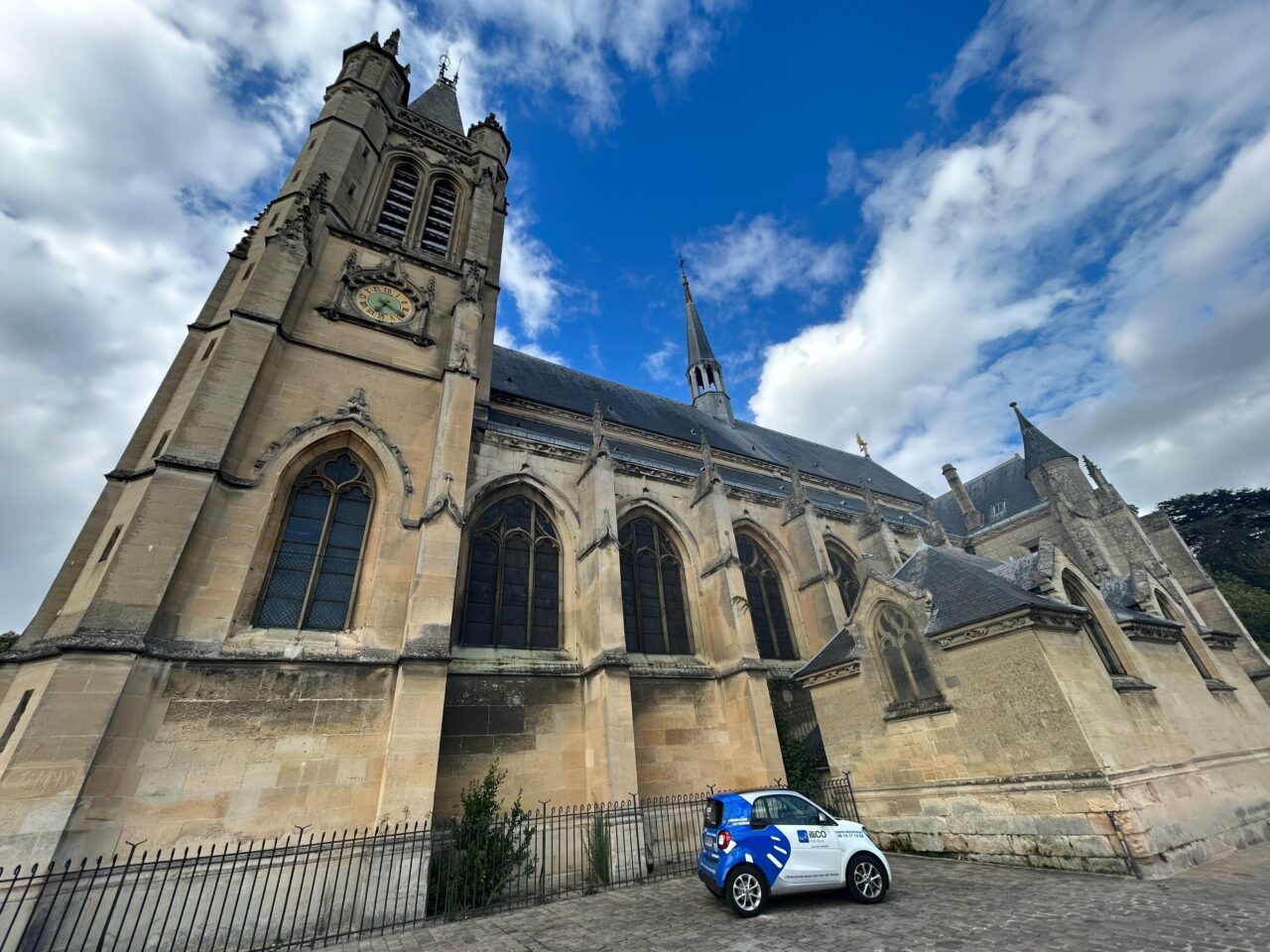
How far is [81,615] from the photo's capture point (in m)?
6.83

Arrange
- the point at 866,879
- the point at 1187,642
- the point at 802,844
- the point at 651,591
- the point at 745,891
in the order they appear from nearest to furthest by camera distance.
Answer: the point at 745,891 < the point at 802,844 < the point at 866,879 < the point at 1187,642 < the point at 651,591

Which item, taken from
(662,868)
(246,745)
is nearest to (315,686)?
(246,745)

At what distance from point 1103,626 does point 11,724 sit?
16335 mm

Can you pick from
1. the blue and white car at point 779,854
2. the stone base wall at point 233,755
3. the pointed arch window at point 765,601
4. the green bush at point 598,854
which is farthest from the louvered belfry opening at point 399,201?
the blue and white car at point 779,854

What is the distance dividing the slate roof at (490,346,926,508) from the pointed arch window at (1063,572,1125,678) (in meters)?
8.47

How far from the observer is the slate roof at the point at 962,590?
8.49 metres

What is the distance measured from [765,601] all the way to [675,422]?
9.39m

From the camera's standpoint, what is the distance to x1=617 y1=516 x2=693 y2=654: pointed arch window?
12.2m

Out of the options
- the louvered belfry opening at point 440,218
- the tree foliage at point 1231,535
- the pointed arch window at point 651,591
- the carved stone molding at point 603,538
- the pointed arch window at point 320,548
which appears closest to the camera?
the pointed arch window at point 320,548

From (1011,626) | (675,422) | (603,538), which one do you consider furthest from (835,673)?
(675,422)

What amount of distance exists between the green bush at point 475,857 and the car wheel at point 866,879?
173 inches

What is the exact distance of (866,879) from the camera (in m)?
6.24

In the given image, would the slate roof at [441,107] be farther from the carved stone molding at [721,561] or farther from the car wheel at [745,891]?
the car wheel at [745,891]

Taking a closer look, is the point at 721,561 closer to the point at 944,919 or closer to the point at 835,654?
the point at 835,654
